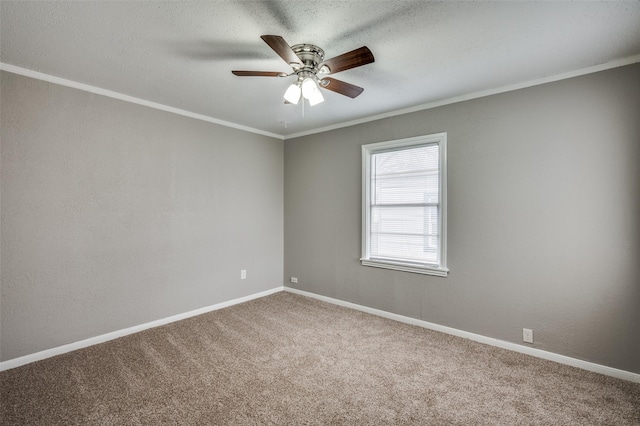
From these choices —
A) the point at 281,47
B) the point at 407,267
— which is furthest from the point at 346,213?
the point at 281,47

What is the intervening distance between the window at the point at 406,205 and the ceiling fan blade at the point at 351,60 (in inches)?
68.9

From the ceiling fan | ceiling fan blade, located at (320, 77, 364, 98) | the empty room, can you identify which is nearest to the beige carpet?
the empty room

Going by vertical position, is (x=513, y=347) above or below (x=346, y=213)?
below

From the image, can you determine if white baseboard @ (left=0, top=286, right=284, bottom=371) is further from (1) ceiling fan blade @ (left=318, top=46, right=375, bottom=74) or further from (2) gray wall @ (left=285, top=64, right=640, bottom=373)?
(1) ceiling fan blade @ (left=318, top=46, right=375, bottom=74)

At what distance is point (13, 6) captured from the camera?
1793mm

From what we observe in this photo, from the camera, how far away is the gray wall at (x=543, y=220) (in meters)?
2.42

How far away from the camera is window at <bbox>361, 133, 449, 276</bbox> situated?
11.0 ft

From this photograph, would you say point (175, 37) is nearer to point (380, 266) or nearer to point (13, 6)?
point (13, 6)

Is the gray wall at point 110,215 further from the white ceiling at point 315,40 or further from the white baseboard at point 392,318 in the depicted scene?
the white ceiling at point 315,40

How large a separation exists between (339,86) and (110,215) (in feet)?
8.54

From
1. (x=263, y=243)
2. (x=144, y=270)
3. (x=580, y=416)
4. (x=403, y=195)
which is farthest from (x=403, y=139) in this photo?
(x=144, y=270)

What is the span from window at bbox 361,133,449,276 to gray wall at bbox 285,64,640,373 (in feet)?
0.37

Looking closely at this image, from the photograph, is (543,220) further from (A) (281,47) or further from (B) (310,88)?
(A) (281,47)

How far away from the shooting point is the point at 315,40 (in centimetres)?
213
